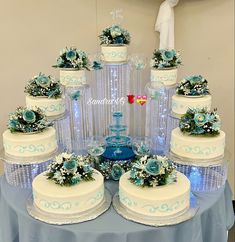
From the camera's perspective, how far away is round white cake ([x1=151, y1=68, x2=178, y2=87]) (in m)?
2.13

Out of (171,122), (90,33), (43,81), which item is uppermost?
(90,33)

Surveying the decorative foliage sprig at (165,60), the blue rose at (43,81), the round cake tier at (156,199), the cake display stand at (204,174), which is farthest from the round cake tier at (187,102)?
the blue rose at (43,81)

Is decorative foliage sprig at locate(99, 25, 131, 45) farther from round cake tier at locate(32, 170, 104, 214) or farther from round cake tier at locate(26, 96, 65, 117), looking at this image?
round cake tier at locate(32, 170, 104, 214)

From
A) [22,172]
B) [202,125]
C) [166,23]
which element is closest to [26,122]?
[22,172]

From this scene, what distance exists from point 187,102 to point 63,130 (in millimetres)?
735

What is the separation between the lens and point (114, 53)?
2143mm

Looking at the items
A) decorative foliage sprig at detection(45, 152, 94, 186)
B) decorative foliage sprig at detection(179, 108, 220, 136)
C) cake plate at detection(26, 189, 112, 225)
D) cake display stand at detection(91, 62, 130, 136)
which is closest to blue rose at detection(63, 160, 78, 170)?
decorative foliage sprig at detection(45, 152, 94, 186)

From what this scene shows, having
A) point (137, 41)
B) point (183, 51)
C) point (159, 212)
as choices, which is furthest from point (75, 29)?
point (159, 212)

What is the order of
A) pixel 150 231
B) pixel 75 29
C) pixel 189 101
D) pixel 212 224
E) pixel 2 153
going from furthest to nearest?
pixel 75 29 → pixel 189 101 → pixel 2 153 → pixel 212 224 → pixel 150 231

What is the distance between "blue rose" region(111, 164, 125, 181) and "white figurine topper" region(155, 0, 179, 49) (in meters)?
1.04

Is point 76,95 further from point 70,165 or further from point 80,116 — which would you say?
point 70,165

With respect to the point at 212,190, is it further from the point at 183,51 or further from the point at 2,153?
the point at 183,51

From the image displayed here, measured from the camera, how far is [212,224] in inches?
63.6

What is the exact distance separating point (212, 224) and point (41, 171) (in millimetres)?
872
